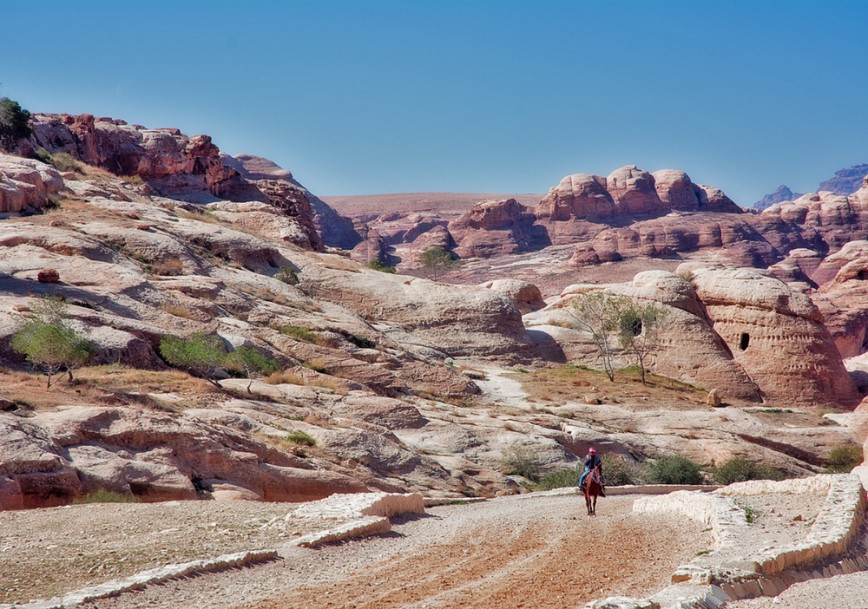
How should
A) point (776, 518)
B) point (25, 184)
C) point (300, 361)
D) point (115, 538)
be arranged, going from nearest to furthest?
point (115, 538), point (776, 518), point (300, 361), point (25, 184)

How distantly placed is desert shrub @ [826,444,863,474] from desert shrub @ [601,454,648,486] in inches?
403

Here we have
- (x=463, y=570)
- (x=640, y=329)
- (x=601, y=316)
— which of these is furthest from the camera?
(x=601, y=316)

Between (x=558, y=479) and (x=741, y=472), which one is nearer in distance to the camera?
(x=558, y=479)

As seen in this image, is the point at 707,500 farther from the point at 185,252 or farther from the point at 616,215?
the point at 616,215

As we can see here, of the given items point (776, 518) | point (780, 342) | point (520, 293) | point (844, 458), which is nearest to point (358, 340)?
point (520, 293)

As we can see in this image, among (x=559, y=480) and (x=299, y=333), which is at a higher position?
(x=299, y=333)

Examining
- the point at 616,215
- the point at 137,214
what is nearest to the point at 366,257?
the point at 616,215

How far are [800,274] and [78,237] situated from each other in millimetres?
98975

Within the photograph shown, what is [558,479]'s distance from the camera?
92.3 ft

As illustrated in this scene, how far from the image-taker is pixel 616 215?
483ft

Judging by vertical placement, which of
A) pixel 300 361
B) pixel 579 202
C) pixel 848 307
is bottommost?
pixel 300 361

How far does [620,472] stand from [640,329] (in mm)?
21523

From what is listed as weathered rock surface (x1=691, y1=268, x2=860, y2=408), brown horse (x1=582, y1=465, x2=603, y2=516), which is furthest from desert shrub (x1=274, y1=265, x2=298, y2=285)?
brown horse (x1=582, y1=465, x2=603, y2=516)

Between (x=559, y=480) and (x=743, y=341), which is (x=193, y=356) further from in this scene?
(x=743, y=341)
